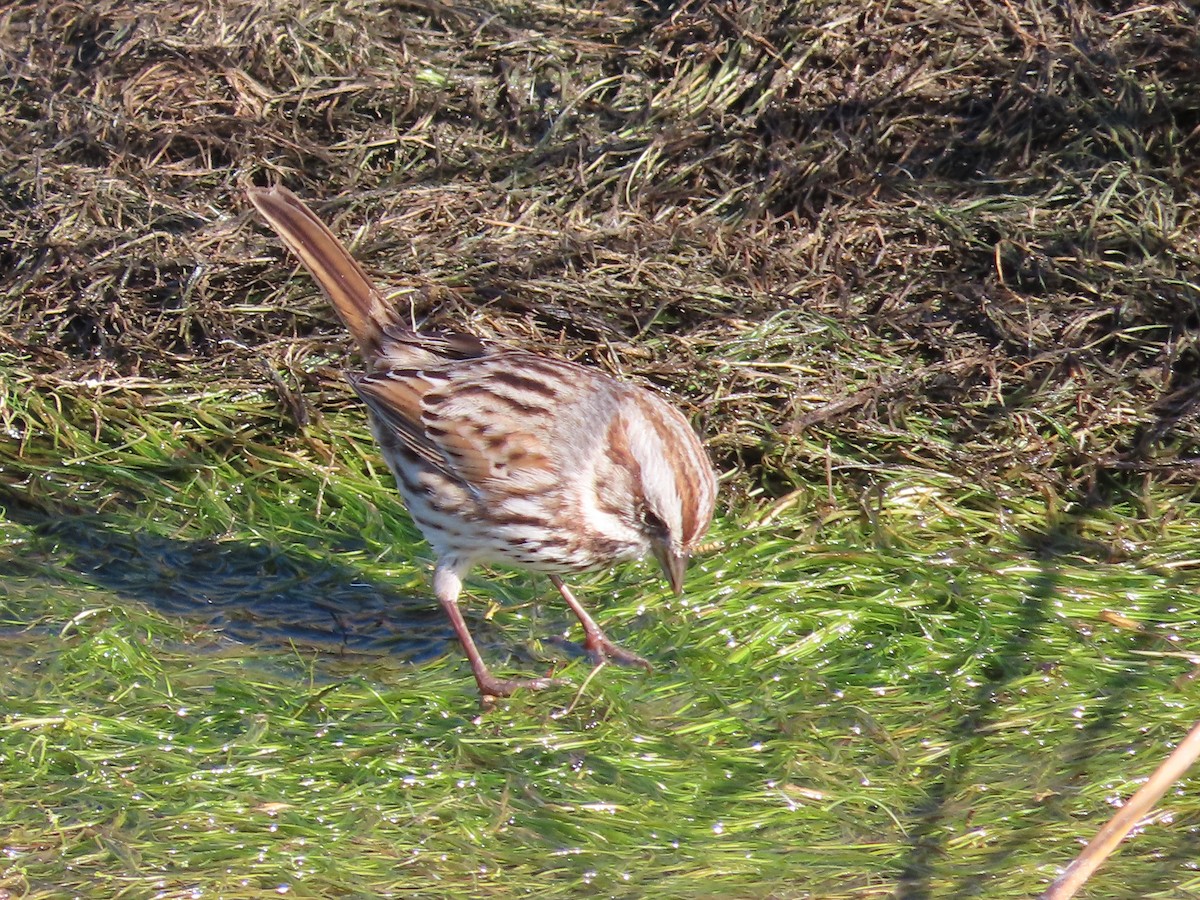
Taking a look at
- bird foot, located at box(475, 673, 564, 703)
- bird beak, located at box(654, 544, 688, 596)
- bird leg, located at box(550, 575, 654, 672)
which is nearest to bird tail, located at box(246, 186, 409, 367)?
bird leg, located at box(550, 575, 654, 672)

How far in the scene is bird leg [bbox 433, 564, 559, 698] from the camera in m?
4.90

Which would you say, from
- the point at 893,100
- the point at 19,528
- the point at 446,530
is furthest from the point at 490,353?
the point at 893,100

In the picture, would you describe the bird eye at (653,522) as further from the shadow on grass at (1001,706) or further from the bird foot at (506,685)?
the shadow on grass at (1001,706)

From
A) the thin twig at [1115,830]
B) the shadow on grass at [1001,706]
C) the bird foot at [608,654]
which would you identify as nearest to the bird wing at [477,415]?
the bird foot at [608,654]

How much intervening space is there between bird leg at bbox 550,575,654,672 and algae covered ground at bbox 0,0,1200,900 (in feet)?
0.28

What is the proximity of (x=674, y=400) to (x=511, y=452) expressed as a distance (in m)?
1.40

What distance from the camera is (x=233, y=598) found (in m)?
5.59

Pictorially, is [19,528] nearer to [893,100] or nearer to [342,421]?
[342,421]

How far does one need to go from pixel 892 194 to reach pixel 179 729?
3.88 m

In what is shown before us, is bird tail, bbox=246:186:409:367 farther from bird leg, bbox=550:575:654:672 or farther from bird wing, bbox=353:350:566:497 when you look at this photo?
bird leg, bbox=550:575:654:672

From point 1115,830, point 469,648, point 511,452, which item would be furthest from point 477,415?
point 1115,830

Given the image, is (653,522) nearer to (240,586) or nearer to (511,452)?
(511,452)

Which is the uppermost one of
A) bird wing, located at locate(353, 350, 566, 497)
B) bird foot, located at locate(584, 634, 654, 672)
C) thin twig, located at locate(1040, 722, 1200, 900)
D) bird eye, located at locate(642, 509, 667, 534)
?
bird wing, located at locate(353, 350, 566, 497)

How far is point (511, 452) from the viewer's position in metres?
4.91
